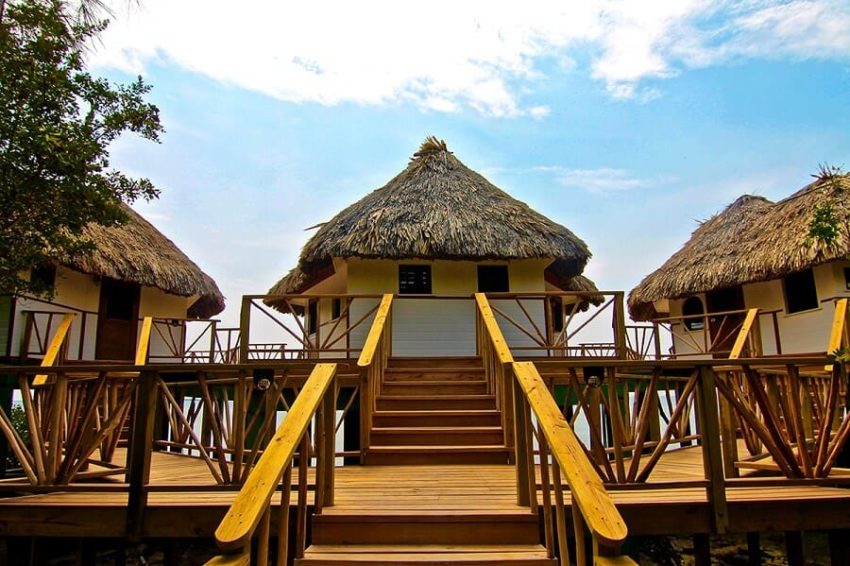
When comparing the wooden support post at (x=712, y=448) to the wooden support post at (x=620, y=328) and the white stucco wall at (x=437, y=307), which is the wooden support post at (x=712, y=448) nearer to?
the wooden support post at (x=620, y=328)

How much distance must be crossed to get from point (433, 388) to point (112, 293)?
9166mm

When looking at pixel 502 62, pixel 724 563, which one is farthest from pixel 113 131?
pixel 724 563

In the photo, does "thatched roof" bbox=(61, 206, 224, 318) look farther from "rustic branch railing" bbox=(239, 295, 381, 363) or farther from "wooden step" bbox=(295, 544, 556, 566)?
"wooden step" bbox=(295, 544, 556, 566)

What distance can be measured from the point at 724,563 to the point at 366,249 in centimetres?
757

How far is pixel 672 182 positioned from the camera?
17391mm

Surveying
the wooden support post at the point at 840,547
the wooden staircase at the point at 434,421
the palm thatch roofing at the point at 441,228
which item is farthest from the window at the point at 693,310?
the wooden support post at the point at 840,547

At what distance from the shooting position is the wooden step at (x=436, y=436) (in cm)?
632

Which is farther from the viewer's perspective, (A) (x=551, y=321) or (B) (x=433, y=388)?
(A) (x=551, y=321)

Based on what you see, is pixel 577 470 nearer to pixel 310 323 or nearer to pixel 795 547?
pixel 795 547

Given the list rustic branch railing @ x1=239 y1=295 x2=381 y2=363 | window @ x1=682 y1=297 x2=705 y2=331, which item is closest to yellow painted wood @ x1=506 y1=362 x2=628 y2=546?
rustic branch railing @ x1=239 y1=295 x2=381 y2=363

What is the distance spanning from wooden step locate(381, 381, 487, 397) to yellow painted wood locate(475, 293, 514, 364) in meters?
1.00

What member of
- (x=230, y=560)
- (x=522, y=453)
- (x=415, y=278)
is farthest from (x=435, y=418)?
(x=230, y=560)

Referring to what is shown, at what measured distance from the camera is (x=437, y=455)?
6047 millimetres

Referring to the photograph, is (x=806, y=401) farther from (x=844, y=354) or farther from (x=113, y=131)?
(x=113, y=131)
